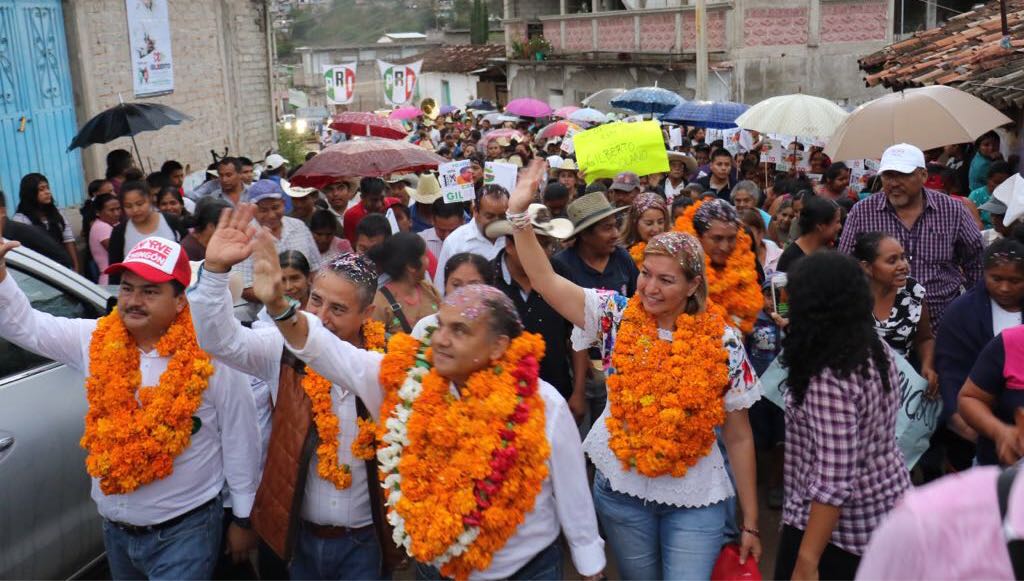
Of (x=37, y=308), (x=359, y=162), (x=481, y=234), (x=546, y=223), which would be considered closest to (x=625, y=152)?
(x=481, y=234)

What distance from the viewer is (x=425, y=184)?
29.0 feet

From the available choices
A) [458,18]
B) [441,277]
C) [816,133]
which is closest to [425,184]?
[441,277]

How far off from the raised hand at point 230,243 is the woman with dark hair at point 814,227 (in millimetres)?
3710

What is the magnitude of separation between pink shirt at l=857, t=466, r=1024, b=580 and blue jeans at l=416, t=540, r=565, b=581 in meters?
1.89

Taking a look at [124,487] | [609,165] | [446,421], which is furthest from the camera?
[609,165]

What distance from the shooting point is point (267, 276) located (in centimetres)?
308

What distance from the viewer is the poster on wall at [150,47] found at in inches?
539

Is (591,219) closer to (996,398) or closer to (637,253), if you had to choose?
(637,253)

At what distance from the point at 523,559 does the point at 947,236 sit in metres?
3.73

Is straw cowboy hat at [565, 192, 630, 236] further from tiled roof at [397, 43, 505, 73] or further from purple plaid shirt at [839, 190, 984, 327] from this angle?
tiled roof at [397, 43, 505, 73]

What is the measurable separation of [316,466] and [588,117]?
17.6 m

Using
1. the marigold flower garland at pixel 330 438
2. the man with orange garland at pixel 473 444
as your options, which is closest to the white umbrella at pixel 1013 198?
the man with orange garland at pixel 473 444

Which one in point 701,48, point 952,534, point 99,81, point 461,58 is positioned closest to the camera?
point 952,534

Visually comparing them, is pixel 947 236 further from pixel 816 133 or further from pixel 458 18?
pixel 458 18
